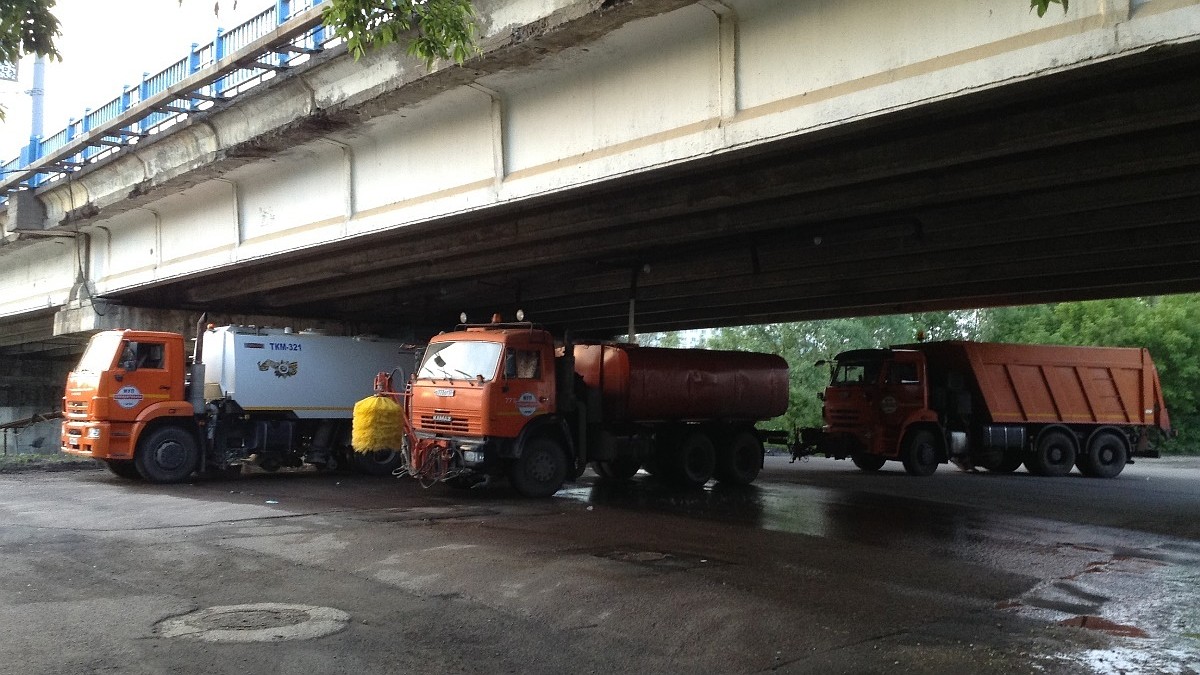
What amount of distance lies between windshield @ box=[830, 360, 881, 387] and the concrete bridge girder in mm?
1534

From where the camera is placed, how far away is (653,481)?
62.8ft

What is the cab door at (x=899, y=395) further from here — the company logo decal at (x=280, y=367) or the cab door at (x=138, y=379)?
the cab door at (x=138, y=379)

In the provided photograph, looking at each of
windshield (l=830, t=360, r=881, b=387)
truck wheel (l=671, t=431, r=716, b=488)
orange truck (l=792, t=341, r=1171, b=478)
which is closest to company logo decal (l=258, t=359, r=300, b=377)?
truck wheel (l=671, t=431, r=716, b=488)

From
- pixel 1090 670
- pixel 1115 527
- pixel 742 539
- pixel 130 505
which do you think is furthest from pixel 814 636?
pixel 130 505

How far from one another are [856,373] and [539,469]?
9109mm

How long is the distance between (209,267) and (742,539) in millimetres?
12417

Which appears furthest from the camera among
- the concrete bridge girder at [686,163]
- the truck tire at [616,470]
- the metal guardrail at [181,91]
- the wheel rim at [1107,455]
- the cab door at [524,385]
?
the wheel rim at [1107,455]

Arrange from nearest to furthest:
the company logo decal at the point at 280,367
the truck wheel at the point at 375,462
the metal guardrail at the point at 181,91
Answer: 1. the metal guardrail at the point at 181,91
2. the company logo decal at the point at 280,367
3. the truck wheel at the point at 375,462

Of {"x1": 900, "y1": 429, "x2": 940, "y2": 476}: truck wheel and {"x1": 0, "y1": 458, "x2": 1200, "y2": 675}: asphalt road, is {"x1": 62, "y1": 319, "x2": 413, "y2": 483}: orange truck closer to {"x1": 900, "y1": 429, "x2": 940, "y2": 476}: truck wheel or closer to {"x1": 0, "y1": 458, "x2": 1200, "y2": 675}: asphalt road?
{"x1": 0, "y1": 458, "x2": 1200, "y2": 675}: asphalt road

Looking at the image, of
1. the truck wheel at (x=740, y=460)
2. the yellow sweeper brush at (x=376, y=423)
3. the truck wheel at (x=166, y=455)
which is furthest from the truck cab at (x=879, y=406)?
the truck wheel at (x=166, y=455)

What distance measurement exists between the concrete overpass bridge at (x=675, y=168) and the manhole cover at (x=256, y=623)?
19.4 ft

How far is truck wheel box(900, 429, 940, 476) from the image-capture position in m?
21.0

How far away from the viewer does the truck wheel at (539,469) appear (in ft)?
50.2

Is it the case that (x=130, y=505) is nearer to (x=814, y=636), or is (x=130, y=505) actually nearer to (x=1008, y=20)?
(x=814, y=636)
